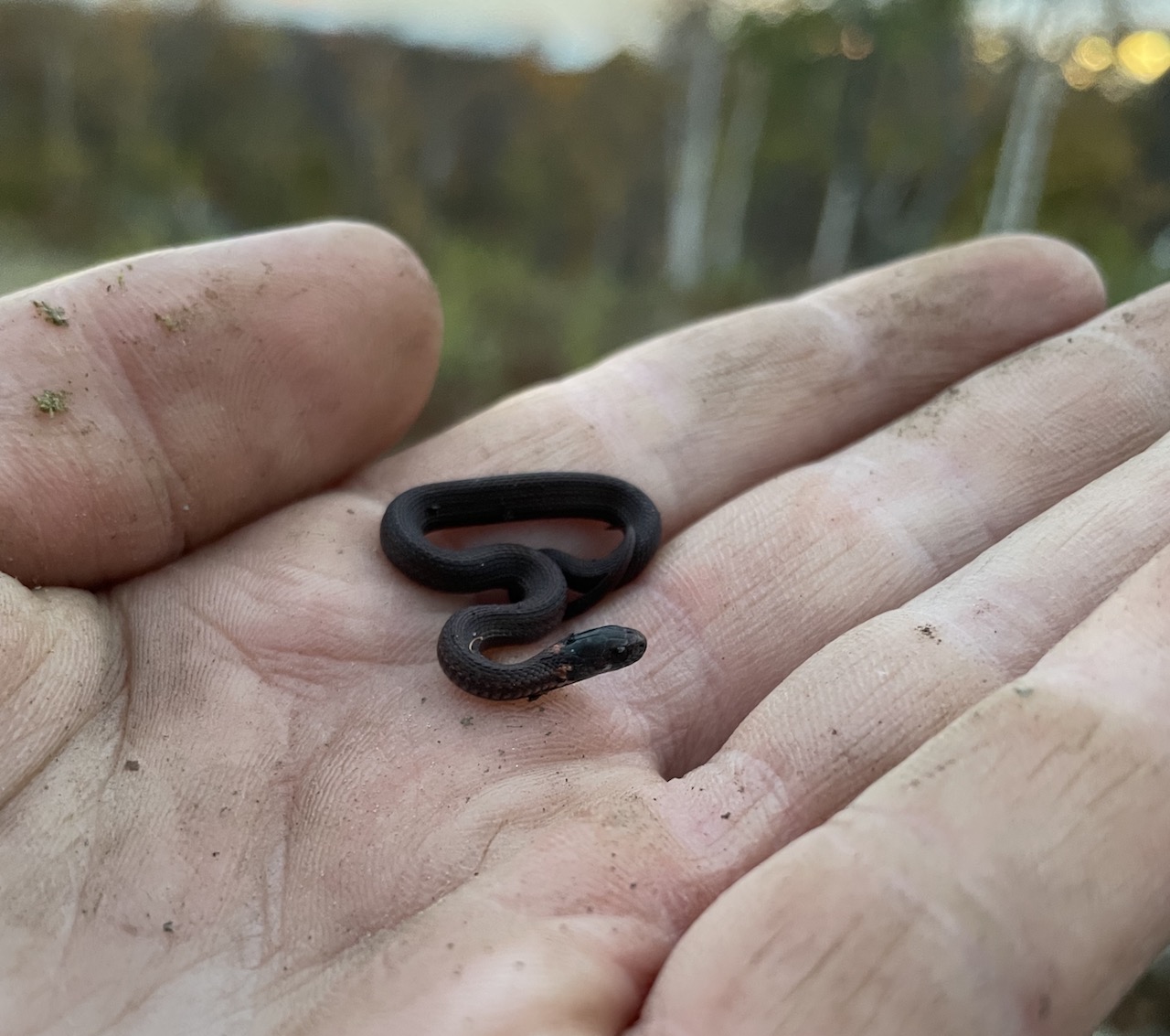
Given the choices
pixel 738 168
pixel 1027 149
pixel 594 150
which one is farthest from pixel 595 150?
pixel 1027 149

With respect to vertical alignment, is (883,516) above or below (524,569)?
above

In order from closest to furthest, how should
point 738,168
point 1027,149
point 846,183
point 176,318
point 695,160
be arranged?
1. point 176,318
2. point 1027,149
3. point 846,183
4. point 738,168
5. point 695,160

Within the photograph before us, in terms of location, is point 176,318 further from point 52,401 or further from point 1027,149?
point 1027,149

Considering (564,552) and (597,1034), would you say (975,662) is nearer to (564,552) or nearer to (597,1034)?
(597,1034)

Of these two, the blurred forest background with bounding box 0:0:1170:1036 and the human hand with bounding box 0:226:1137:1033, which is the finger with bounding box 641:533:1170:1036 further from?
the blurred forest background with bounding box 0:0:1170:1036

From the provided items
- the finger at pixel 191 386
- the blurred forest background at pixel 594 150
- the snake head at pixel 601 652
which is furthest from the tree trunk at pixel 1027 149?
the snake head at pixel 601 652

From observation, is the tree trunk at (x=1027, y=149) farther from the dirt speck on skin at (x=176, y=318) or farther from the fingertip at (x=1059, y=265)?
the dirt speck on skin at (x=176, y=318)
